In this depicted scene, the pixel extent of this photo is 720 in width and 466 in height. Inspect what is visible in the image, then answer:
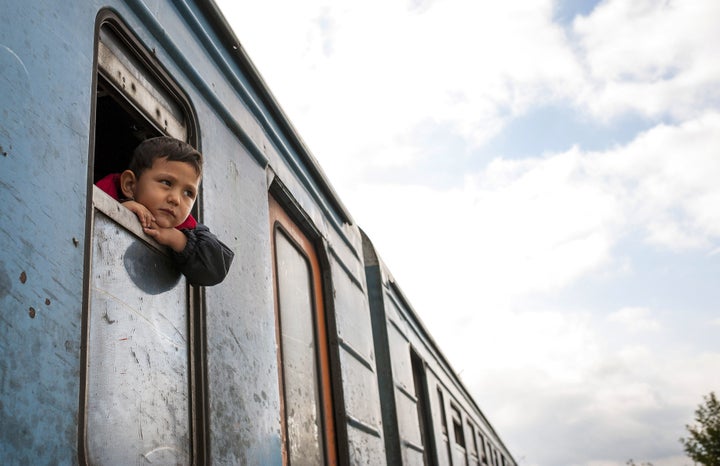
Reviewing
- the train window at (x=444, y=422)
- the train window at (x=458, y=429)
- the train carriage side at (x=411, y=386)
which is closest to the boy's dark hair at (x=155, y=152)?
the train carriage side at (x=411, y=386)

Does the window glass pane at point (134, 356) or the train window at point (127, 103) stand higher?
the train window at point (127, 103)

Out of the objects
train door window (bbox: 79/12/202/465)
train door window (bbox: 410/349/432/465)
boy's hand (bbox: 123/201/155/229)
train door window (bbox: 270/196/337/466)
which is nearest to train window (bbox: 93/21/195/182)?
train door window (bbox: 79/12/202/465)

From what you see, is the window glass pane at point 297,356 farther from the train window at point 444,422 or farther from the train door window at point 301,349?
the train window at point 444,422

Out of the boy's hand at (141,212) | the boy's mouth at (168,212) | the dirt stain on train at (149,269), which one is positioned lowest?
the dirt stain on train at (149,269)

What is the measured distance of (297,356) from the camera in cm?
242

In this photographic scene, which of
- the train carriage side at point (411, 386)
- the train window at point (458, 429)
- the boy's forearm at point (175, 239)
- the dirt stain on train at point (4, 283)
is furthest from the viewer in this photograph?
the train window at point (458, 429)

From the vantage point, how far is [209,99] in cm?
189

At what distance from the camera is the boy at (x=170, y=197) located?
1.46 metres

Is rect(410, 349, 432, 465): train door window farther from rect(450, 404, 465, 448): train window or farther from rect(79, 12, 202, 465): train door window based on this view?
rect(79, 12, 202, 465): train door window

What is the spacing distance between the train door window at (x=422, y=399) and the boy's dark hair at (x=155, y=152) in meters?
3.65

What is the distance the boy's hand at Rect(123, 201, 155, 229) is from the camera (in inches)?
55.2

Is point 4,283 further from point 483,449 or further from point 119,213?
point 483,449

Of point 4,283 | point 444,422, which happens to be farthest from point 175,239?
point 444,422

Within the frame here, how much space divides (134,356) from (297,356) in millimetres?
1170
